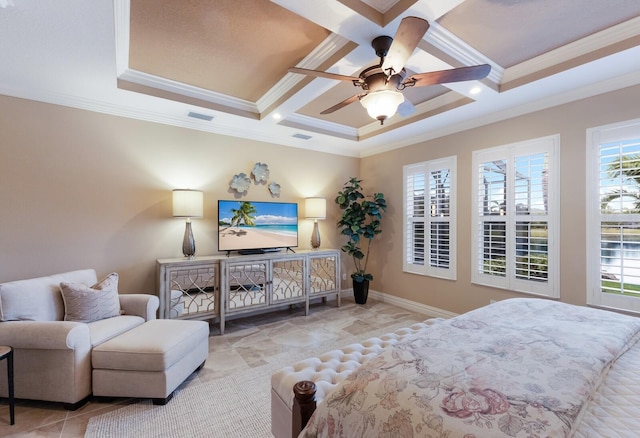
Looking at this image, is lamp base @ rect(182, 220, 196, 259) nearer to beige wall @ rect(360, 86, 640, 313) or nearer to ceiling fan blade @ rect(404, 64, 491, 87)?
ceiling fan blade @ rect(404, 64, 491, 87)

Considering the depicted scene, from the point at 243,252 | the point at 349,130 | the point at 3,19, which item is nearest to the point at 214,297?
the point at 243,252

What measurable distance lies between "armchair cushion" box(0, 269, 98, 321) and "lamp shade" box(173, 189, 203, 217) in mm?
1190

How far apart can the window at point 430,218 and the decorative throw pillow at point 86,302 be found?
3.88 metres

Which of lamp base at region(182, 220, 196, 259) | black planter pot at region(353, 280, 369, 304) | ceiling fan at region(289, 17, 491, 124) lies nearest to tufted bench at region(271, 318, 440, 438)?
ceiling fan at region(289, 17, 491, 124)

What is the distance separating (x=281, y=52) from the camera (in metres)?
2.57

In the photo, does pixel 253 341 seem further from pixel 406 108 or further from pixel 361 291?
pixel 406 108

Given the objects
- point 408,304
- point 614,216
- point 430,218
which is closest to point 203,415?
point 408,304

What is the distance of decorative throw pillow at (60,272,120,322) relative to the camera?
2455 millimetres

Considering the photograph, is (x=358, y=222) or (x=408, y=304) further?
(x=358, y=222)

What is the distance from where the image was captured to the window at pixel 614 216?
2.59 m

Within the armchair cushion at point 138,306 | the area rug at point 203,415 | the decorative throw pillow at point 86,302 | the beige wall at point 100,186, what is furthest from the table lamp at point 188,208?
the area rug at point 203,415

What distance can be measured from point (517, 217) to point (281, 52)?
3.13 metres

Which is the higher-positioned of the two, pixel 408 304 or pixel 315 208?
pixel 315 208

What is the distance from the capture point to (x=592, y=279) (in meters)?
2.82
